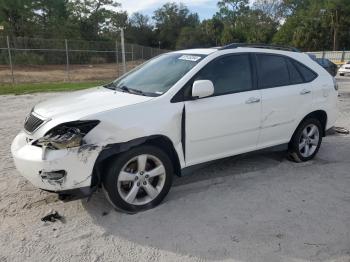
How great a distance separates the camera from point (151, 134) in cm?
416

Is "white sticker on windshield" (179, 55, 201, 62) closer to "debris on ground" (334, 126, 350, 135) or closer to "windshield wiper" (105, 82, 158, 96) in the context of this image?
"windshield wiper" (105, 82, 158, 96)

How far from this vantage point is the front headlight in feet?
12.4

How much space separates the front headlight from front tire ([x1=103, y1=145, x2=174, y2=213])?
415mm

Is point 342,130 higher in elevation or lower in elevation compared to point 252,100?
lower

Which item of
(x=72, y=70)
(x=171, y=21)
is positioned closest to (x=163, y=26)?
(x=171, y=21)

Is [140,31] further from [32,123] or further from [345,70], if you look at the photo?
[32,123]

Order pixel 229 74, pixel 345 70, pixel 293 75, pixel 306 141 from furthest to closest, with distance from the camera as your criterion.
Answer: pixel 345 70, pixel 306 141, pixel 293 75, pixel 229 74

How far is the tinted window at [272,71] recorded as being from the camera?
5.30 metres

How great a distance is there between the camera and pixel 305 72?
5.88 metres

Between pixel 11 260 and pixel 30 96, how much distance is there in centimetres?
1235

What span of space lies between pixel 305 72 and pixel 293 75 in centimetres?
29

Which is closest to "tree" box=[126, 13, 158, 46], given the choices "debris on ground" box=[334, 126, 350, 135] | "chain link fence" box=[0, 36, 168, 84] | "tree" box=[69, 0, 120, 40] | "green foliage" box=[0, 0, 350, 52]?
"green foliage" box=[0, 0, 350, 52]

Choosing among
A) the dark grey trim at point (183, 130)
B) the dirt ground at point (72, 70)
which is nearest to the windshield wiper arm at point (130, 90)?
the dark grey trim at point (183, 130)

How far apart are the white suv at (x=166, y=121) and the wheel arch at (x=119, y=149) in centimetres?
1
